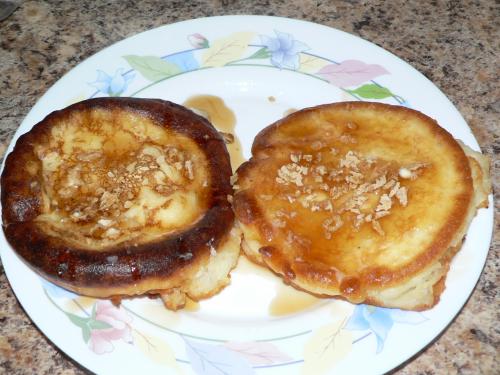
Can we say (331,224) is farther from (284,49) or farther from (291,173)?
(284,49)

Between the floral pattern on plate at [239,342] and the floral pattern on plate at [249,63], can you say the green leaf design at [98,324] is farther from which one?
the floral pattern on plate at [249,63]

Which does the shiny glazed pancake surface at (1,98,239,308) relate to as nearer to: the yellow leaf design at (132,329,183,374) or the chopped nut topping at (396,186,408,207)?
the yellow leaf design at (132,329,183,374)

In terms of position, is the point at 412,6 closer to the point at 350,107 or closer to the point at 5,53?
the point at 350,107

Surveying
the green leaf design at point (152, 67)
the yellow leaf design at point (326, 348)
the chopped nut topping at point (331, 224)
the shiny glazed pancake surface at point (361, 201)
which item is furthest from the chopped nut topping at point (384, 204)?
the green leaf design at point (152, 67)

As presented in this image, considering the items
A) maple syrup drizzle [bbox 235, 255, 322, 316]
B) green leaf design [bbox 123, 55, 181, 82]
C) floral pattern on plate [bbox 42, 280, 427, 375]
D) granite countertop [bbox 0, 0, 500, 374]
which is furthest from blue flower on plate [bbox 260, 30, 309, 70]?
floral pattern on plate [bbox 42, 280, 427, 375]

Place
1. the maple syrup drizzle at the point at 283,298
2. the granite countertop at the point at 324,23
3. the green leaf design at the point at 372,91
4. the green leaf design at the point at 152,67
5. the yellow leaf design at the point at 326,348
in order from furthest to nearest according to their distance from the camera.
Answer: the granite countertop at the point at 324,23, the green leaf design at the point at 152,67, the green leaf design at the point at 372,91, the maple syrup drizzle at the point at 283,298, the yellow leaf design at the point at 326,348

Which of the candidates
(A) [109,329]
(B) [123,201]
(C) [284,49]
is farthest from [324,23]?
(A) [109,329]
